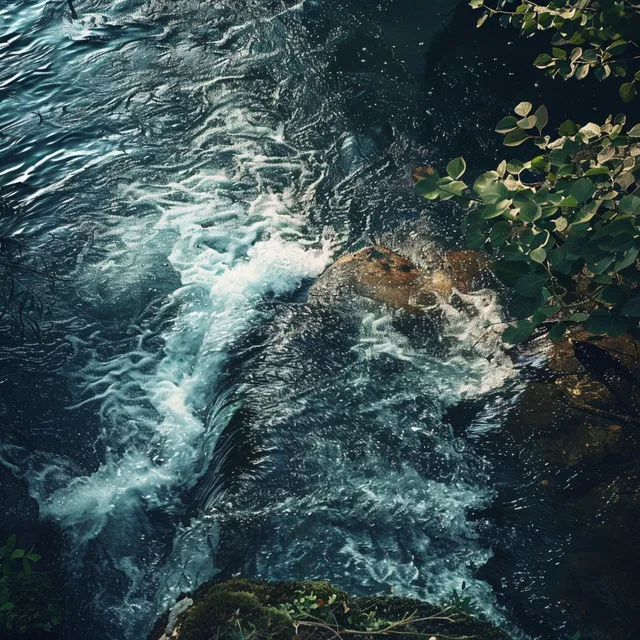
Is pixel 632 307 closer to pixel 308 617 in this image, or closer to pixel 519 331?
pixel 519 331

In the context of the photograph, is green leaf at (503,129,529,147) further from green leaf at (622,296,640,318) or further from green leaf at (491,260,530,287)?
green leaf at (622,296,640,318)

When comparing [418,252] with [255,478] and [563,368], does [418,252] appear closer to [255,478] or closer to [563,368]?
[563,368]

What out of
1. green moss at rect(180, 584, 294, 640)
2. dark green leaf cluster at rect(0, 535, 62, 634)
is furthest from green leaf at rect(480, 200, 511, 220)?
dark green leaf cluster at rect(0, 535, 62, 634)

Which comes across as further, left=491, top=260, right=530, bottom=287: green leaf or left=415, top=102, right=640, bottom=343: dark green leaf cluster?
left=491, top=260, right=530, bottom=287: green leaf

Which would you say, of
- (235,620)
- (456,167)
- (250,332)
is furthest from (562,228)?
(250,332)

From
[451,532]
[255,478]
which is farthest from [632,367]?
[255,478]
